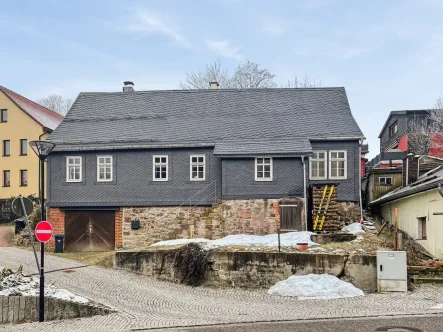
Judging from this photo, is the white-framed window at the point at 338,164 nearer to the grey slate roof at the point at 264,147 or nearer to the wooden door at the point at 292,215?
the grey slate roof at the point at 264,147

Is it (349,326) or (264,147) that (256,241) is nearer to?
(264,147)

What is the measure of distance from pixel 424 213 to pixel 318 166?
6.42 meters

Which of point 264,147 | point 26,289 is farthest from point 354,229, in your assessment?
point 26,289

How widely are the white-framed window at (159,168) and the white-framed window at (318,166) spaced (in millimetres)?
7124

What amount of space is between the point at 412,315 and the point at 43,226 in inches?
368

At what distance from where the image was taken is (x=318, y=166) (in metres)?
23.6

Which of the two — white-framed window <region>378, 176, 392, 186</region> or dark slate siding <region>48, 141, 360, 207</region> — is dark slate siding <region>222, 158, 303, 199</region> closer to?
dark slate siding <region>48, 141, 360, 207</region>

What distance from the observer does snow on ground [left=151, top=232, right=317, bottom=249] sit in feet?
62.1

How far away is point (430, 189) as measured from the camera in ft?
55.4

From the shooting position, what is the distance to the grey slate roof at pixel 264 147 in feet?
73.7

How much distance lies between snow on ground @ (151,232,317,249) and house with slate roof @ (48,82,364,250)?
92 cm

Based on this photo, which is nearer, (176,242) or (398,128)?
(176,242)

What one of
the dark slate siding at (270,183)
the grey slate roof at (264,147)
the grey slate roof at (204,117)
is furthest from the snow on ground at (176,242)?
the grey slate roof at (204,117)

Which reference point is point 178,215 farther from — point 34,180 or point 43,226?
point 34,180
